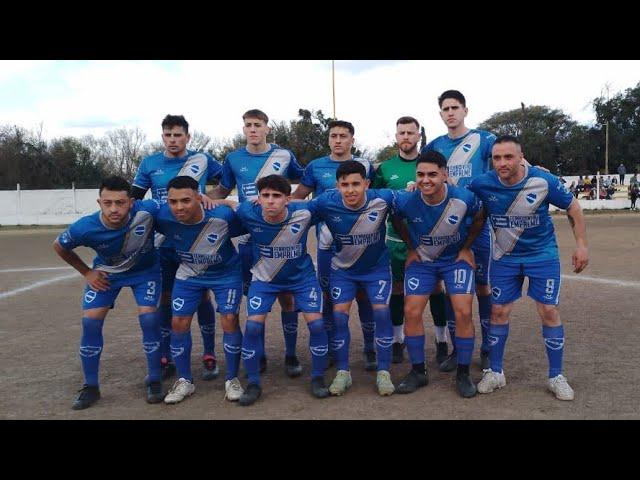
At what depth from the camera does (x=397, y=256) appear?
18.6ft

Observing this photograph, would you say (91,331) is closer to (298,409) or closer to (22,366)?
(22,366)

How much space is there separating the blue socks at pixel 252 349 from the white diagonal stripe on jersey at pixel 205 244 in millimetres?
745

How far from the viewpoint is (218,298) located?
4918 mm

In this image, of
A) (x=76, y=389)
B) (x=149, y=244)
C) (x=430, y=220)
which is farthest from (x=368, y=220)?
(x=76, y=389)

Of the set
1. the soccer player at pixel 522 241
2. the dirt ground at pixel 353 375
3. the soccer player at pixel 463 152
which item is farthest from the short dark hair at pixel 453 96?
the dirt ground at pixel 353 375

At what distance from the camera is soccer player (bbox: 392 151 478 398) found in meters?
4.68

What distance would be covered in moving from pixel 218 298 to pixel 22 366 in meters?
2.45

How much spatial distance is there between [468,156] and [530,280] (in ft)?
4.58

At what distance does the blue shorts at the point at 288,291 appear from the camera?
4.77 meters

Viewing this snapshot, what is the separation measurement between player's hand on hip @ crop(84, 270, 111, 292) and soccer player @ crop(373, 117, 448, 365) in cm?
287

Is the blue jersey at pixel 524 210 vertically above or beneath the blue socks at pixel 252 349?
above

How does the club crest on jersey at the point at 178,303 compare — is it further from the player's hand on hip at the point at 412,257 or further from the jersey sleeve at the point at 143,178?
the player's hand on hip at the point at 412,257

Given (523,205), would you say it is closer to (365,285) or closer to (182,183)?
(365,285)

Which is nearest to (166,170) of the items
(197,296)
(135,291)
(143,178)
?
(143,178)
